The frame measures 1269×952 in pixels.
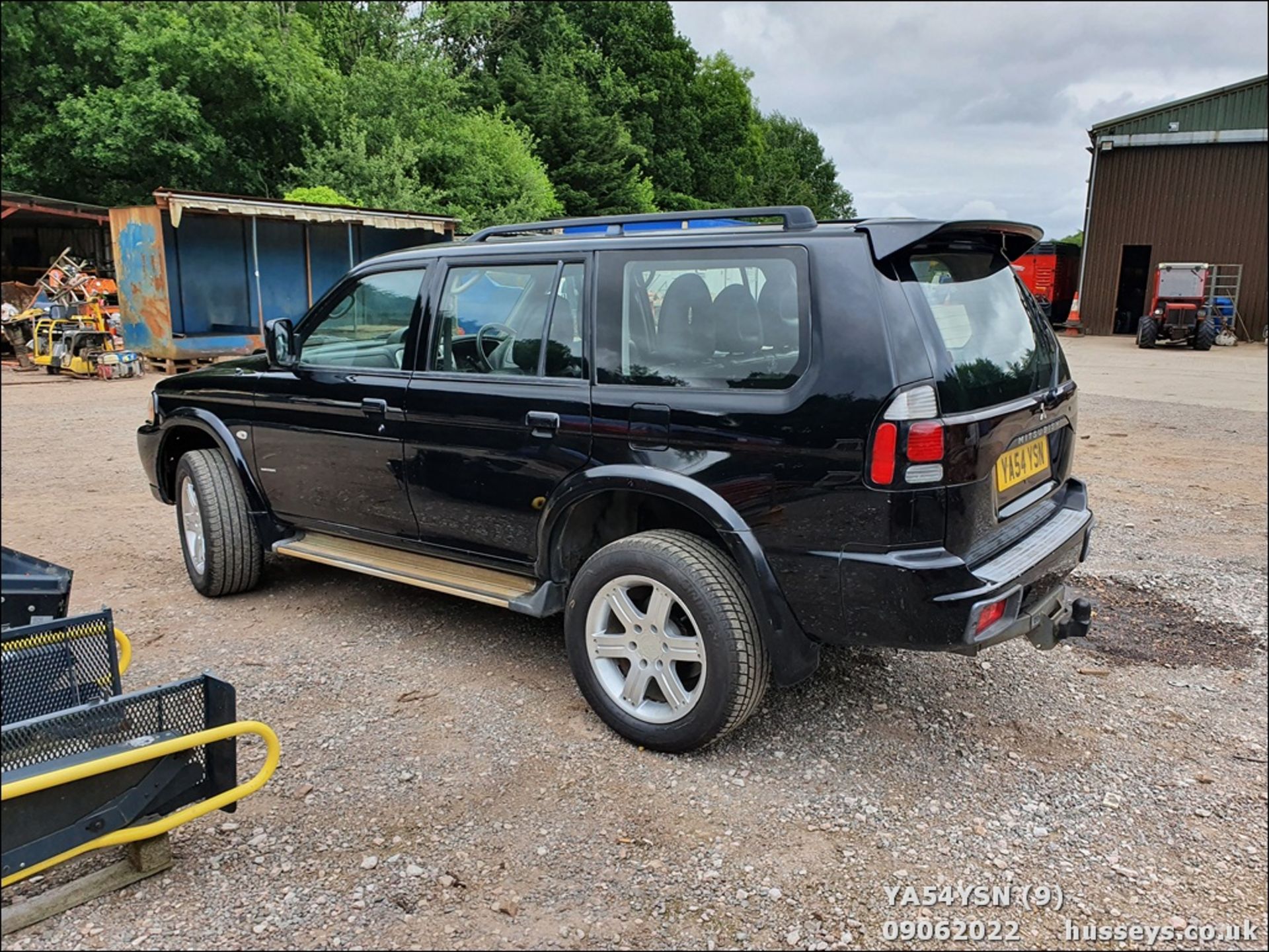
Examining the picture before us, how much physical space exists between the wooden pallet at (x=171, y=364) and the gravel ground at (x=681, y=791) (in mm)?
11826

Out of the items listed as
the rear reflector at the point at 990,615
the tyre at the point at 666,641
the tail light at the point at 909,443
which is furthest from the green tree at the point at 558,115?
the rear reflector at the point at 990,615

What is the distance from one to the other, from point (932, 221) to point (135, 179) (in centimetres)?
2668

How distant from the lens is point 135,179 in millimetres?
24656

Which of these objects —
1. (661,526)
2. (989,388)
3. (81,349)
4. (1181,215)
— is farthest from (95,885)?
(1181,215)

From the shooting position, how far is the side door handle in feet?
11.6

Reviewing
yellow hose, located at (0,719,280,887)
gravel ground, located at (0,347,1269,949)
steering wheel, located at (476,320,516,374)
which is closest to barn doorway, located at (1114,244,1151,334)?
gravel ground, located at (0,347,1269,949)

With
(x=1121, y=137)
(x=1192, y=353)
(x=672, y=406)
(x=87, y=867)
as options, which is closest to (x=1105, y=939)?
(x=672, y=406)

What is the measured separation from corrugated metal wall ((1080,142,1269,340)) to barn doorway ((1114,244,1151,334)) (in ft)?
0.95

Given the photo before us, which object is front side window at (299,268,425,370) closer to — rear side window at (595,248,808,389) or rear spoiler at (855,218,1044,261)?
→ rear side window at (595,248,808,389)

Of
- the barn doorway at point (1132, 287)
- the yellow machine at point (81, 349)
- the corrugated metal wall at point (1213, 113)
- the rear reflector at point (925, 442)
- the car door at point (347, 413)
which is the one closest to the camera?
the rear reflector at point (925, 442)

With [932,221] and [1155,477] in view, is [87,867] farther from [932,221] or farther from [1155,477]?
[1155,477]

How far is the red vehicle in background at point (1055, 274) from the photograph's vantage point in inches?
1073
